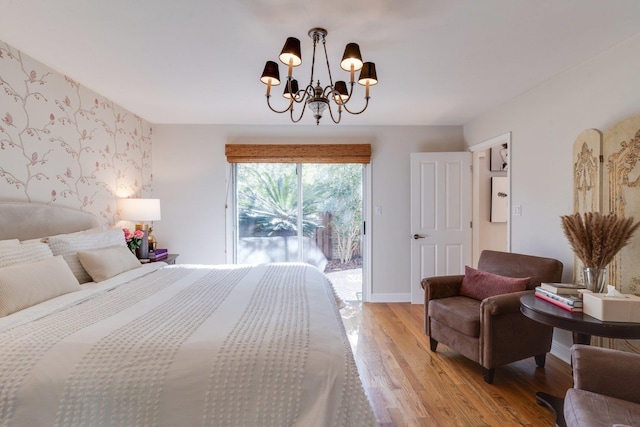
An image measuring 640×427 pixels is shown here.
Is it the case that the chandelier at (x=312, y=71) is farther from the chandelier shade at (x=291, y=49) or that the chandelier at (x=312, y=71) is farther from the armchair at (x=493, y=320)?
the armchair at (x=493, y=320)

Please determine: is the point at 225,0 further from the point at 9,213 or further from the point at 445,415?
the point at 445,415

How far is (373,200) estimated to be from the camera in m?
4.01

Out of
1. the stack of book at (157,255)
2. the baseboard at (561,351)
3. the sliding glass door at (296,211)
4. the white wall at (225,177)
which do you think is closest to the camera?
the baseboard at (561,351)

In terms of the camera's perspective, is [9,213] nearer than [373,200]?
Yes

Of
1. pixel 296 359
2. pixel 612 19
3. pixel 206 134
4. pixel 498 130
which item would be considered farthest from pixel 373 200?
pixel 296 359

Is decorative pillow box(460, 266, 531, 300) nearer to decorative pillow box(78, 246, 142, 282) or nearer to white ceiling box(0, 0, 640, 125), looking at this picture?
white ceiling box(0, 0, 640, 125)

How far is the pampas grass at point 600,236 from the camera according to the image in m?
1.71

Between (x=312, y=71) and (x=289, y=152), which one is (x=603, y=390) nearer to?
(x=312, y=71)

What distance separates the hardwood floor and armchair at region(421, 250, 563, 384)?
0.14 metres

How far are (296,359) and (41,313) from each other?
50.4 inches

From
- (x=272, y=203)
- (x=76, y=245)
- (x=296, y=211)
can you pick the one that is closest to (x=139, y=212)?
(x=76, y=245)

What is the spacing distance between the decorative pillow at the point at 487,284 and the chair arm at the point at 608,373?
3.07 ft

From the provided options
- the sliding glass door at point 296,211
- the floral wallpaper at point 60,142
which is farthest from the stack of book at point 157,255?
the sliding glass door at point 296,211

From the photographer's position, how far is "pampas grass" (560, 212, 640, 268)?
171 cm
